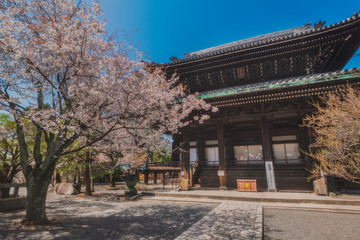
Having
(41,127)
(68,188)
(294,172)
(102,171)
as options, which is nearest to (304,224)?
(294,172)

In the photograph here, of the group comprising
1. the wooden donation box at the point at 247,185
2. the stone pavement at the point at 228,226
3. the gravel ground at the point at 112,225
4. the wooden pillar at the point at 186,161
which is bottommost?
the gravel ground at the point at 112,225

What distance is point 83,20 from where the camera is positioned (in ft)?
19.5

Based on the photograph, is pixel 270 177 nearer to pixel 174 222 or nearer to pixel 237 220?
pixel 237 220

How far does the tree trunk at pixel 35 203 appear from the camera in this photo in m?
5.38

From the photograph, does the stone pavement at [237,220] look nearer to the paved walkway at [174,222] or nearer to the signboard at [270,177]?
the paved walkway at [174,222]

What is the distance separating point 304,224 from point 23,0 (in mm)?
11109

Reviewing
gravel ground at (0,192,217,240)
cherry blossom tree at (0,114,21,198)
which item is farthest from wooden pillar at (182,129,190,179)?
cherry blossom tree at (0,114,21,198)

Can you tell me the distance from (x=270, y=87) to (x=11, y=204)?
13189 millimetres

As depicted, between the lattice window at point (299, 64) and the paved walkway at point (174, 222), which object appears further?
the lattice window at point (299, 64)

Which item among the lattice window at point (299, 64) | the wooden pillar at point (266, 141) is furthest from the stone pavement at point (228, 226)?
the lattice window at point (299, 64)

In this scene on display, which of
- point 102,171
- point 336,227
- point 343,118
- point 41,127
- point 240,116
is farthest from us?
point 102,171

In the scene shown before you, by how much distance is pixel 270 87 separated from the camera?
29.5ft

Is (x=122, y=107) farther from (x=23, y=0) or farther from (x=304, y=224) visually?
(x=304, y=224)

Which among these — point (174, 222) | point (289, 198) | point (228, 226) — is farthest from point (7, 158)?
point (289, 198)
